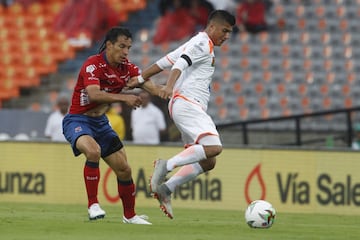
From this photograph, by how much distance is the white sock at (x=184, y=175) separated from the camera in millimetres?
11695

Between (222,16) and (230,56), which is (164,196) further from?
(230,56)

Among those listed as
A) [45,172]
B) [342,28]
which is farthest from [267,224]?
[342,28]

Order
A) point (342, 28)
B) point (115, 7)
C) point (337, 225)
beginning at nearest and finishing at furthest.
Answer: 1. point (337, 225)
2. point (342, 28)
3. point (115, 7)

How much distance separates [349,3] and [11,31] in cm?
801

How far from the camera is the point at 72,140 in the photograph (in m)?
11.4

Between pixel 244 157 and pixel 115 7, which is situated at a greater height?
pixel 115 7

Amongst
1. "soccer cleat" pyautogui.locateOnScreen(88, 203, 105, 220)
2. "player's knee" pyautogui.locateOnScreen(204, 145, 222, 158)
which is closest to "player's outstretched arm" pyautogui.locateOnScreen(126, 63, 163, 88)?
"player's knee" pyautogui.locateOnScreen(204, 145, 222, 158)

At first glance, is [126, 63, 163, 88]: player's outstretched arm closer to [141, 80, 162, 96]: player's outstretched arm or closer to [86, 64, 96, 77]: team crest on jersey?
[141, 80, 162, 96]: player's outstretched arm

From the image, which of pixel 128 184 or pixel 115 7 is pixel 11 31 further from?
pixel 128 184

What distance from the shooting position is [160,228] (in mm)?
10688

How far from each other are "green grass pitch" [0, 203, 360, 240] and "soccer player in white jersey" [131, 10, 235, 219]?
1.72 ft

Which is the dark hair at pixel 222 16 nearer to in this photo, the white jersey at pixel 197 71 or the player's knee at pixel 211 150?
the white jersey at pixel 197 71

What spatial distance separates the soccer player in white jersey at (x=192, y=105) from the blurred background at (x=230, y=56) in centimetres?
718

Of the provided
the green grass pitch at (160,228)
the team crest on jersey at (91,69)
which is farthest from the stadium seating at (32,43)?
the team crest on jersey at (91,69)
